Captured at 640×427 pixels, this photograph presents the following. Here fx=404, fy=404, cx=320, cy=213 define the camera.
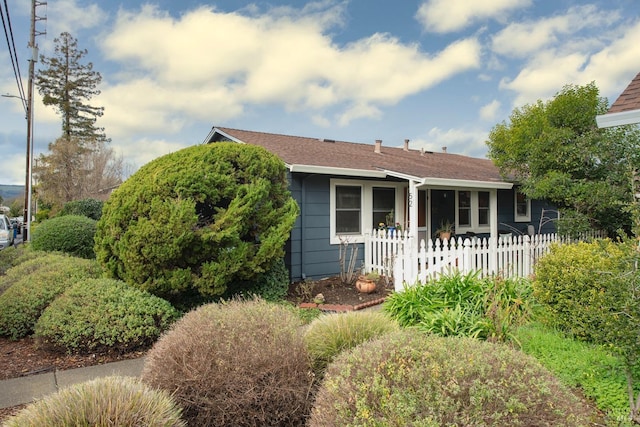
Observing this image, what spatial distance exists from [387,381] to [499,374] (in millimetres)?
573

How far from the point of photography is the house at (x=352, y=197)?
886 cm

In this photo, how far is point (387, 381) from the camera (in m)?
2.07

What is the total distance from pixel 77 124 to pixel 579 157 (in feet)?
115

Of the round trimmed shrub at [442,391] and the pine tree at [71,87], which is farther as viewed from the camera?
the pine tree at [71,87]

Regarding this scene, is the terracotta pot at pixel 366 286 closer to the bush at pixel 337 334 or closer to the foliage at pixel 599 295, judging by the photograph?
the foliage at pixel 599 295

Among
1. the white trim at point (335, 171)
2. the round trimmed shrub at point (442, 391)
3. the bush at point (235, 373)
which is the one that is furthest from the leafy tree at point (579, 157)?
the bush at point (235, 373)

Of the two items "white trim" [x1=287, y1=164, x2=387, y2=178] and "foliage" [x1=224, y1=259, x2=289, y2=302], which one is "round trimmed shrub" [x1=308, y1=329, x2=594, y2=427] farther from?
"white trim" [x1=287, y1=164, x2=387, y2=178]

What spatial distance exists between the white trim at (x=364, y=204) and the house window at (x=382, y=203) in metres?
0.12

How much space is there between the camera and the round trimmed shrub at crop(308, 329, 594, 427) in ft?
6.17

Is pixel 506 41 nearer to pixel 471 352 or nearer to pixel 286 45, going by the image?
pixel 286 45

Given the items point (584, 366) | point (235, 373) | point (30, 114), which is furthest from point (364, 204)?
point (30, 114)

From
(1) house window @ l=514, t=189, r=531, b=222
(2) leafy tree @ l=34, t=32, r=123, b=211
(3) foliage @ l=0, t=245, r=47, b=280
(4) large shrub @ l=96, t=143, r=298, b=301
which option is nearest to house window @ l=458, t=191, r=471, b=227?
(1) house window @ l=514, t=189, r=531, b=222

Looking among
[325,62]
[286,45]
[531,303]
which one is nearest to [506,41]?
[325,62]

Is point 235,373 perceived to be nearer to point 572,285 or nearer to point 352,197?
point 572,285
